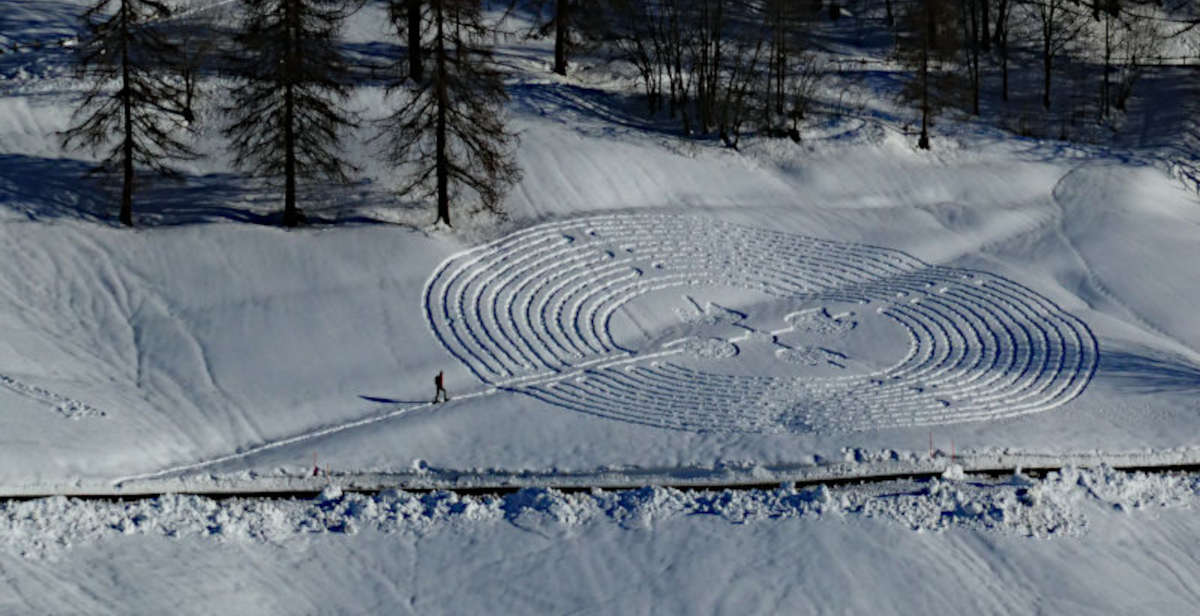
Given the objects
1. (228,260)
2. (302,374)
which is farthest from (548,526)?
(228,260)

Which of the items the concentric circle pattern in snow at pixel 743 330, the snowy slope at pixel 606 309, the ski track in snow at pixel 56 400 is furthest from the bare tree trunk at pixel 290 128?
the ski track in snow at pixel 56 400

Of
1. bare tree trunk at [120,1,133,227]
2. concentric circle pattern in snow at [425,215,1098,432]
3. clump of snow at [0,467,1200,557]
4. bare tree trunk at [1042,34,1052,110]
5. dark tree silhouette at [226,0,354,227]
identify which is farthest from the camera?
bare tree trunk at [1042,34,1052,110]

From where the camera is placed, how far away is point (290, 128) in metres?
47.7

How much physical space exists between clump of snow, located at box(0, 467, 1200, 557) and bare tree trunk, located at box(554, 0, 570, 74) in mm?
23227

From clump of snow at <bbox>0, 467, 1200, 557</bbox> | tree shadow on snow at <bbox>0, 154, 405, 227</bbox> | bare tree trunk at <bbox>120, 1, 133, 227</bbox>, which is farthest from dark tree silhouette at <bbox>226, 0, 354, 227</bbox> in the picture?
clump of snow at <bbox>0, 467, 1200, 557</bbox>

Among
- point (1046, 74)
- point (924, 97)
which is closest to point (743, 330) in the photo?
point (924, 97)

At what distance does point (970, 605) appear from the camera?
118ft

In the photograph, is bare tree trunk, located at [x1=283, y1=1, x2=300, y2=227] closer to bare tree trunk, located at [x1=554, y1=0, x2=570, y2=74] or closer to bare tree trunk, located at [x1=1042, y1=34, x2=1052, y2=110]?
bare tree trunk, located at [x1=554, y1=0, x2=570, y2=74]

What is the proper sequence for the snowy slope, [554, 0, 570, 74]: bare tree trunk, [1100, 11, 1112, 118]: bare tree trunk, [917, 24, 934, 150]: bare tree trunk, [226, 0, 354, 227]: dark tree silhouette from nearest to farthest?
the snowy slope
[226, 0, 354, 227]: dark tree silhouette
[917, 24, 934, 150]: bare tree trunk
[554, 0, 570, 74]: bare tree trunk
[1100, 11, 1112, 118]: bare tree trunk

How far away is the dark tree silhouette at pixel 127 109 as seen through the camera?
4706 cm

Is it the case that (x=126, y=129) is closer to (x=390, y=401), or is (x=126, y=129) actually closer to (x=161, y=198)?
(x=161, y=198)

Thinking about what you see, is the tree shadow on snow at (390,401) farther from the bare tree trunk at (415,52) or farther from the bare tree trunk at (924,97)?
the bare tree trunk at (924,97)

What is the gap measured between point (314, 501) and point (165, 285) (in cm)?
1043

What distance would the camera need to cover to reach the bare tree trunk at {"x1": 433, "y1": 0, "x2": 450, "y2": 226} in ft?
159
